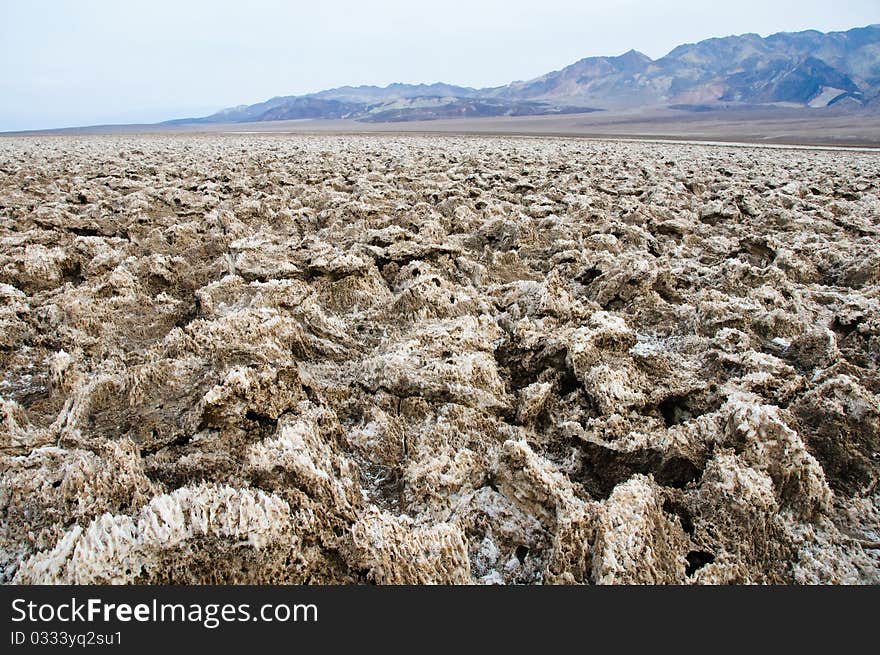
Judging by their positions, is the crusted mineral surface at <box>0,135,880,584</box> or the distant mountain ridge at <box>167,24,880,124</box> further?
the distant mountain ridge at <box>167,24,880,124</box>

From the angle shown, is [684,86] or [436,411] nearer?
[436,411]

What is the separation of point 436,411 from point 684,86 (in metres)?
179

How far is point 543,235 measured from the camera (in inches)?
204

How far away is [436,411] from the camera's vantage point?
2.30 metres

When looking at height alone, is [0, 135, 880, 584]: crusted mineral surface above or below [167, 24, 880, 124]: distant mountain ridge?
below

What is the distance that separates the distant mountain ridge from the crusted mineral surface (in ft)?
339

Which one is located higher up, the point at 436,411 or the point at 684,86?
the point at 684,86

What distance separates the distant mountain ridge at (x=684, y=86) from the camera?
371 ft

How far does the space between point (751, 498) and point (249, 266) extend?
3372 millimetres

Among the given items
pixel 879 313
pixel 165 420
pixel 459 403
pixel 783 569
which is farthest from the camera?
pixel 879 313

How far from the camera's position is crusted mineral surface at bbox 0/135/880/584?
5.14ft

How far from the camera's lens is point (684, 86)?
151750mm

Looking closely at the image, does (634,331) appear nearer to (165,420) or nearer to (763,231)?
(165,420)

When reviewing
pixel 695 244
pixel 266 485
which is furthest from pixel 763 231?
pixel 266 485
